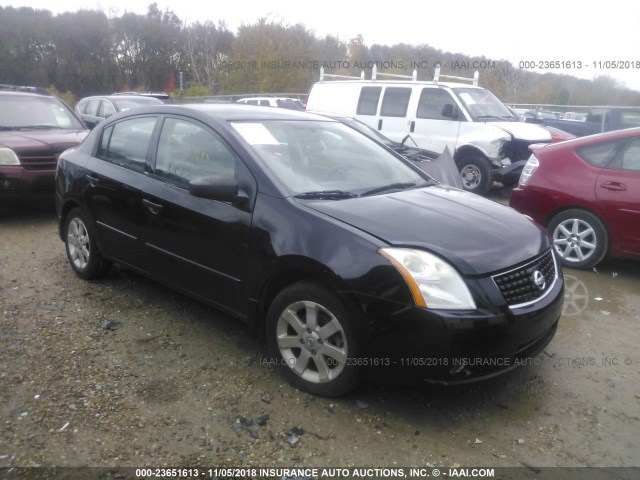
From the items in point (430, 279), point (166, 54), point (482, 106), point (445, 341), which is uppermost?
point (166, 54)

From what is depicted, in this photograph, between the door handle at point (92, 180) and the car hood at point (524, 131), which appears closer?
the door handle at point (92, 180)

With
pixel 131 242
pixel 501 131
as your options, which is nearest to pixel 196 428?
pixel 131 242

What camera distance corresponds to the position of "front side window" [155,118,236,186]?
11.6 ft

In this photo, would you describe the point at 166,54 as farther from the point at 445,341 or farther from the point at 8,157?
the point at 445,341

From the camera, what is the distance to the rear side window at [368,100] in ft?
34.7

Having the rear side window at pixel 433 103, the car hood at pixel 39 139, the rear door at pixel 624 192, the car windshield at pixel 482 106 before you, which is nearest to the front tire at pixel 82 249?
the car hood at pixel 39 139

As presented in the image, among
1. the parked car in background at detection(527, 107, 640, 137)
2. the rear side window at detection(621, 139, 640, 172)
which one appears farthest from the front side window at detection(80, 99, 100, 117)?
the rear side window at detection(621, 139, 640, 172)

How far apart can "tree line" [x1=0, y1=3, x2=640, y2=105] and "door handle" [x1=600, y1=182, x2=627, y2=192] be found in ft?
89.1

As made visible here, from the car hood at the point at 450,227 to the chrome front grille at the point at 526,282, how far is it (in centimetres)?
5

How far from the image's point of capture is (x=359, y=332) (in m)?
2.79

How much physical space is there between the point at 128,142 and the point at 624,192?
455 cm

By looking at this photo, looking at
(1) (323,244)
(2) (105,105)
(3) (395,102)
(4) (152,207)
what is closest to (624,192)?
(1) (323,244)

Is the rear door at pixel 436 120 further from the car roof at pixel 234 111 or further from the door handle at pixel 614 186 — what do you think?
the car roof at pixel 234 111

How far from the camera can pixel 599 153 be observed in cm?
546
